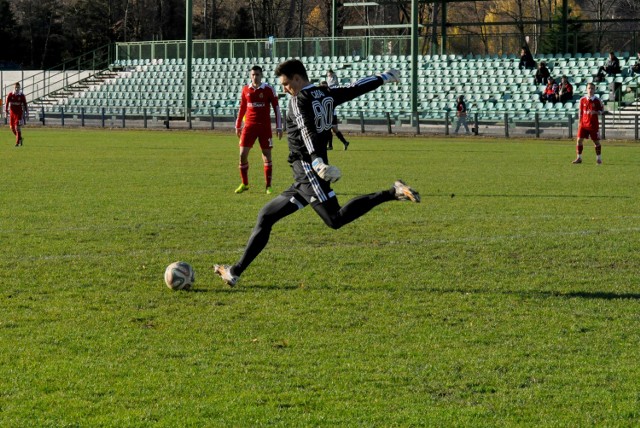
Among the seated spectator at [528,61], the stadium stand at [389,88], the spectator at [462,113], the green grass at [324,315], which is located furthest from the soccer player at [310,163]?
the seated spectator at [528,61]

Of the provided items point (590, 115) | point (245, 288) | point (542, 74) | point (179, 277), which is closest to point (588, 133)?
point (590, 115)

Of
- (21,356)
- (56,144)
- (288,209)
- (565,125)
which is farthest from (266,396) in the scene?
(565,125)

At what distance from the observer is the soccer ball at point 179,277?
8312mm

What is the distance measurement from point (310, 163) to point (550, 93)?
113ft

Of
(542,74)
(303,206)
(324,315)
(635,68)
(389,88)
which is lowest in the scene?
(324,315)

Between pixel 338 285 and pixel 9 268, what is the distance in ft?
10.0

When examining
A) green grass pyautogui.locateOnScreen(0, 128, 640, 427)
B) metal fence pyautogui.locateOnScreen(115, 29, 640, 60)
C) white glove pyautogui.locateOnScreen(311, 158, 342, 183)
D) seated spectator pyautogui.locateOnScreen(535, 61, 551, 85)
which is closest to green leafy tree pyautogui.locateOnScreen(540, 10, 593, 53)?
metal fence pyautogui.locateOnScreen(115, 29, 640, 60)

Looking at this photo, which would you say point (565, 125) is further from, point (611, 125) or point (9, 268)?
point (9, 268)

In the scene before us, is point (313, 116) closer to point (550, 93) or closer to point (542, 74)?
point (550, 93)

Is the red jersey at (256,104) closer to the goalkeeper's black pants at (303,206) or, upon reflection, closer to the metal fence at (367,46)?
the goalkeeper's black pants at (303,206)

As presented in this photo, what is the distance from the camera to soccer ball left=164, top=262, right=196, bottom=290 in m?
8.31

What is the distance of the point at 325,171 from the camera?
25.7 ft

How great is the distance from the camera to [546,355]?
6.27 metres

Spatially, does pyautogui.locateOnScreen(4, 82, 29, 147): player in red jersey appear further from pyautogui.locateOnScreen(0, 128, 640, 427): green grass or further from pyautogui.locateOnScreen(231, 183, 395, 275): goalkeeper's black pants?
pyautogui.locateOnScreen(231, 183, 395, 275): goalkeeper's black pants
